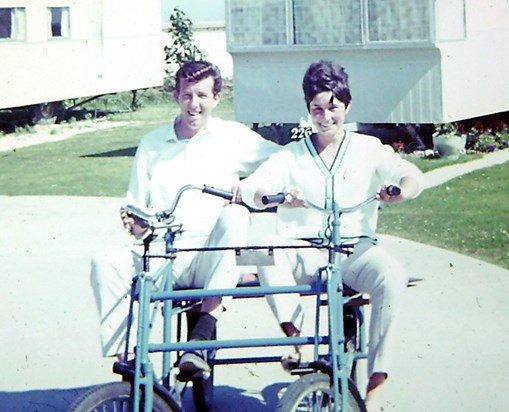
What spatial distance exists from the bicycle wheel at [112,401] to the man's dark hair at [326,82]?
1335mm

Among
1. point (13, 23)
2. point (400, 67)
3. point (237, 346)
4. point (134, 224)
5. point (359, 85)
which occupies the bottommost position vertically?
point (237, 346)

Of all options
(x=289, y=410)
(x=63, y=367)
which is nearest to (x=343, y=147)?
(x=289, y=410)

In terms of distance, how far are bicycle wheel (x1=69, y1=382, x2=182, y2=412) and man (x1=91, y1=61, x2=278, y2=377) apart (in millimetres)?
641

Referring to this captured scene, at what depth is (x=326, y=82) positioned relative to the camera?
14.4 feet

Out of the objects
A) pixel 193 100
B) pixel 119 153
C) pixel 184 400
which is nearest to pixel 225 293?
pixel 193 100

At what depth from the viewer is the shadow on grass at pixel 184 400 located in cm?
486

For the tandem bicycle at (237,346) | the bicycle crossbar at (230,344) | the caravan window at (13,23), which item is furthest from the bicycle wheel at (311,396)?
the caravan window at (13,23)

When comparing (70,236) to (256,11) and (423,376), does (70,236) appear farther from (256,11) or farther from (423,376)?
(256,11)

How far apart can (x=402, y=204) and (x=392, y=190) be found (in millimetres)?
6423

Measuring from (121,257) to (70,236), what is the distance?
4899mm

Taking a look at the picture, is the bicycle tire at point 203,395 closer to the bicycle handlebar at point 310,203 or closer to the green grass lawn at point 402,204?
the bicycle handlebar at point 310,203

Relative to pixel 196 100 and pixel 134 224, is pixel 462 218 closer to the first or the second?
pixel 196 100

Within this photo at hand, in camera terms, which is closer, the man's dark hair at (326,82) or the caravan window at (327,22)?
the man's dark hair at (326,82)

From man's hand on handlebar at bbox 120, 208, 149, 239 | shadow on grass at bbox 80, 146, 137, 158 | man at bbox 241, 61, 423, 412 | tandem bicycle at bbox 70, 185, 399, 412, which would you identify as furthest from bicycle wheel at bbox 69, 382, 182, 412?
shadow on grass at bbox 80, 146, 137, 158
